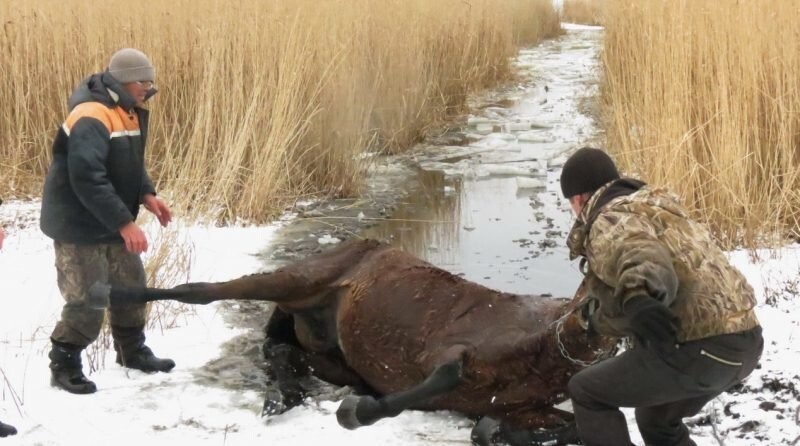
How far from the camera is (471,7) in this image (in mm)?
14219

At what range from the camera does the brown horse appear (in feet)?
11.5

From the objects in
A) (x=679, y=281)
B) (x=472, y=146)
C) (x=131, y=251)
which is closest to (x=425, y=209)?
(x=472, y=146)

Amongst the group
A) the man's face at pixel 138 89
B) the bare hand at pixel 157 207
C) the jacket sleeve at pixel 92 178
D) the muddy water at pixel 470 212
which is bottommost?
the muddy water at pixel 470 212

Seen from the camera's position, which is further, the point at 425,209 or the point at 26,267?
the point at 425,209

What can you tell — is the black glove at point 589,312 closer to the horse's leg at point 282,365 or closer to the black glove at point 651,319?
the black glove at point 651,319

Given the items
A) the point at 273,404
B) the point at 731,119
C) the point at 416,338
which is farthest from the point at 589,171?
the point at 731,119

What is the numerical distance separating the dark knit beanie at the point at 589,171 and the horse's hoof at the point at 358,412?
1.13m

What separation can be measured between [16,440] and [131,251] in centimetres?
92

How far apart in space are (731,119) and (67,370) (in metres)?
4.41

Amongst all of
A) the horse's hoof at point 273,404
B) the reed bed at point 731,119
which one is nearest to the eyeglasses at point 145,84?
the horse's hoof at point 273,404

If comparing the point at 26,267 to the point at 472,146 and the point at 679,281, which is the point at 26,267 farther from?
the point at 472,146

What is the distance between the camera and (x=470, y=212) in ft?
25.1

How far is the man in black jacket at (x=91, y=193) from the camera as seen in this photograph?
12.6 feet

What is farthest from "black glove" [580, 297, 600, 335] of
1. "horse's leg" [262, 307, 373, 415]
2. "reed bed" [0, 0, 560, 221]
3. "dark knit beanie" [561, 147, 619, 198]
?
"reed bed" [0, 0, 560, 221]
